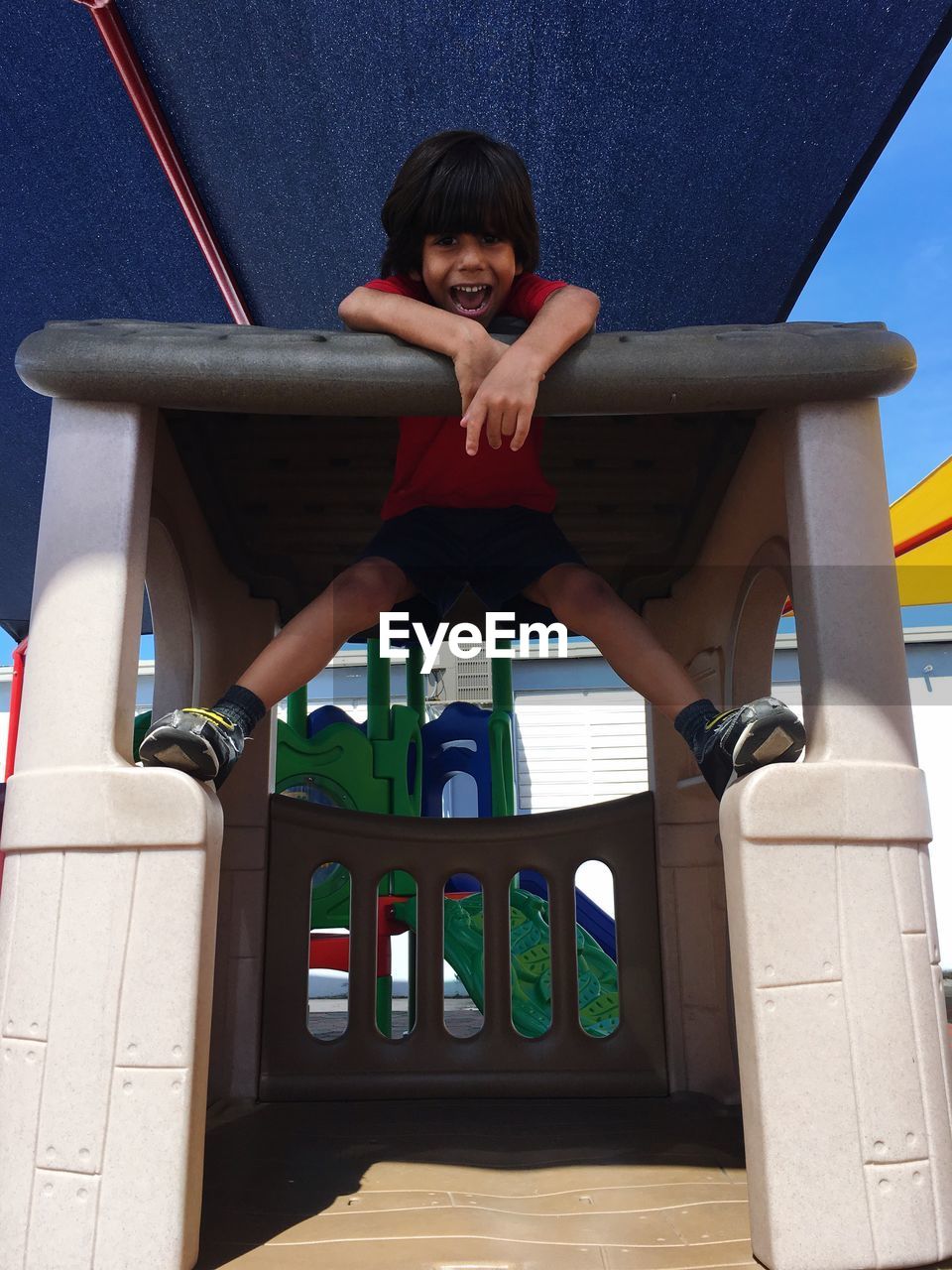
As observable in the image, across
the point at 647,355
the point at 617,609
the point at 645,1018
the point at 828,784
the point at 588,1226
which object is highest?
the point at 647,355

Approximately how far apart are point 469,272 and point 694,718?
0.70 meters

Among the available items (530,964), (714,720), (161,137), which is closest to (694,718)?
(714,720)

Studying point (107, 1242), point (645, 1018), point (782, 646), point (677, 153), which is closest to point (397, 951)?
Result: point (782, 646)

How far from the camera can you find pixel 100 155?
2.46 metres

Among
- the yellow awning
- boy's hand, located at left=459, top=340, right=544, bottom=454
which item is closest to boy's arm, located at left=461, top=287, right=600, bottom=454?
boy's hand, located at left=459, top=340, right=544, bottom=454

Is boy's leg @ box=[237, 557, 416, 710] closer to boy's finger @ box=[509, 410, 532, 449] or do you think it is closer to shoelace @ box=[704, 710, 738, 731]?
boy's finger @ box=[509, 410, 532, 449]

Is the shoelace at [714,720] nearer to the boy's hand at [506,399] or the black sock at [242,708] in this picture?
the boy's hand at [506,399]

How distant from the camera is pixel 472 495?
4.99ft

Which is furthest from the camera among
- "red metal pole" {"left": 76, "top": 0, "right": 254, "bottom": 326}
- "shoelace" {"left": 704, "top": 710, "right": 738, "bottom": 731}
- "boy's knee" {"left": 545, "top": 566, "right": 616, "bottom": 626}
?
"red metal pole" {"left": 76, "top": 0, "right": 254, "bottom": 326}

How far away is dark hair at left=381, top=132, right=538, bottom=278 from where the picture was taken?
1.40 meters

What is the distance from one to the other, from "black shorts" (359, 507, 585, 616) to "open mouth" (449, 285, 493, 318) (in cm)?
30

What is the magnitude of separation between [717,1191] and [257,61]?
7.47 feet

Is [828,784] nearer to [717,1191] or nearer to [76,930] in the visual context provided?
[717,1191]

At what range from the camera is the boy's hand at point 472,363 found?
1111 millimetres
